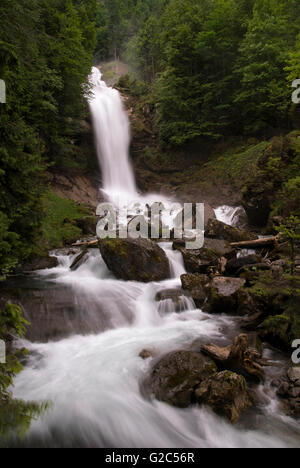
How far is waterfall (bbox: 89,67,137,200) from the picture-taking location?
22.8 meters

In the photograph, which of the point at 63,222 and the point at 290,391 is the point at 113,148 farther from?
the point at 290,391

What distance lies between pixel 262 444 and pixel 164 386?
1.50 m

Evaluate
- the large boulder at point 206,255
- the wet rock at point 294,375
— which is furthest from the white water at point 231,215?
Answer: the wet rock at point 294,375

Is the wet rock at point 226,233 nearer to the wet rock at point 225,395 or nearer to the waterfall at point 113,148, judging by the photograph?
the wet rock at point 225,395

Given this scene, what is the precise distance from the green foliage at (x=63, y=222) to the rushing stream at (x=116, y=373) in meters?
2.65

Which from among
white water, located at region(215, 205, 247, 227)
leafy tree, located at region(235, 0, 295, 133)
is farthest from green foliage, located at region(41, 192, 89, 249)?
leafy tree, located at region(235, 0, 295, 133)

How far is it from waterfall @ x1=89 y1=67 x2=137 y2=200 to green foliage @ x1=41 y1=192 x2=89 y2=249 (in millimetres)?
5774

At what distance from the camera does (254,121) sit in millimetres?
21250

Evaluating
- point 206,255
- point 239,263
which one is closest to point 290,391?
point 239,263

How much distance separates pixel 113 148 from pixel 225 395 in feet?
72.1

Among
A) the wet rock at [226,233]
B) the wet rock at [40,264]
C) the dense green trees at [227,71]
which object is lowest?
the wet rock at [40,264]

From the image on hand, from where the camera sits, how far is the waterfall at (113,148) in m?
22.8

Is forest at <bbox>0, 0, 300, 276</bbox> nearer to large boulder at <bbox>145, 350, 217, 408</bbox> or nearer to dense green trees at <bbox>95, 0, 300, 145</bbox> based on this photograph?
dense green trees at <bbox>95, 0, 300, 145</bbox>

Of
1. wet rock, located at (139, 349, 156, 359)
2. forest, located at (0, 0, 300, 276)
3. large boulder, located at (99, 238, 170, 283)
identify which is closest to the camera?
wet rock, located at (139, 349, 156, 359)
